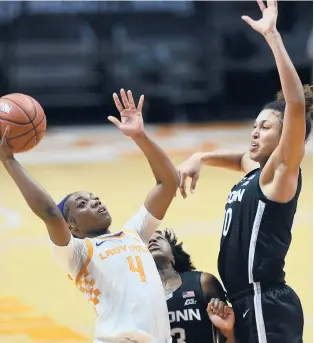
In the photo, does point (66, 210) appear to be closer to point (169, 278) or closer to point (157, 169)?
point (157, 169)

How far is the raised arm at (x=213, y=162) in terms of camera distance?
4531 mm

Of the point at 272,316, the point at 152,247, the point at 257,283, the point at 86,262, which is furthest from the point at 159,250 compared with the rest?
the point at 272,316

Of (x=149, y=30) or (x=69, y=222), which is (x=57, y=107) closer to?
(x=149, y=30)

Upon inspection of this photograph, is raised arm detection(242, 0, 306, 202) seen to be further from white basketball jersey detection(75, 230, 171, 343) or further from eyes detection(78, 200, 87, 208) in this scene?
eyes detection(78, 200, 87, 208)

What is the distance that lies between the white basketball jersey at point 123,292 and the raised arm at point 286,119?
73cm

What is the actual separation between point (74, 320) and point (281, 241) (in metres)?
2.40

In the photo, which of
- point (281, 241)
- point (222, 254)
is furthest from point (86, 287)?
point (281, 241)

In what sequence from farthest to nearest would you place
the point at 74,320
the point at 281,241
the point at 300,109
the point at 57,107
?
the point at 57,107
the point at 74,320
the point at 281,241
the point at 300,109

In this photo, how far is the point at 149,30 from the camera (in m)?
14.4

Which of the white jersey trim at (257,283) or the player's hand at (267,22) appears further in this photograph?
the white jersey trim at (257,283)

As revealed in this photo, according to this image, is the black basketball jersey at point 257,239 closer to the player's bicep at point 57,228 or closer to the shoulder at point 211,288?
the shoulder at point 211,288

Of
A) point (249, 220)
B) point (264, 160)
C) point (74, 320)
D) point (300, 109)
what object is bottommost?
point (74, 320)

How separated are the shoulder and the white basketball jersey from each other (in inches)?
15.0

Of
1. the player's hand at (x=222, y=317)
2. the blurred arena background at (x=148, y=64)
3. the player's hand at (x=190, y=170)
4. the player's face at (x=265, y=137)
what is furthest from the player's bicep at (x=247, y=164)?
the blurred arena background at (x=148, y=64)
